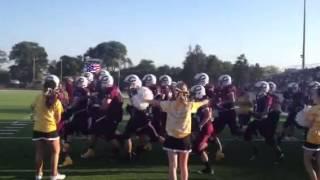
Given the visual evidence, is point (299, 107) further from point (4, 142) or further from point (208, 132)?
point (4, 142)

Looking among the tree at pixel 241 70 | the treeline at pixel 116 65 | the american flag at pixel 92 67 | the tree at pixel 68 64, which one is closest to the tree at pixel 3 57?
the treeline at pixel 116 65

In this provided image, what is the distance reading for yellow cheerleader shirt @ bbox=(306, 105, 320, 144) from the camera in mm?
9164

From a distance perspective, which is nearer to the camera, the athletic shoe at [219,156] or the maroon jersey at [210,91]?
the athletic shoe at [219,156]

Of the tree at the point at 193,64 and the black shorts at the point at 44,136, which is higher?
the tree at the point at 193,64

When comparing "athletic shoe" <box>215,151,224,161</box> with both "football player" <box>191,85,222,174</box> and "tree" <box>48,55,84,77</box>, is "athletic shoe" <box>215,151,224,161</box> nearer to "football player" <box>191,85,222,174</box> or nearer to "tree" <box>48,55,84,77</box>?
"football player" <box>191,85,222,174</box>

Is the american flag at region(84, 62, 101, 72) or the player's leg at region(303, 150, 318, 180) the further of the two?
the american flag at region(84, 62, 101, 72)

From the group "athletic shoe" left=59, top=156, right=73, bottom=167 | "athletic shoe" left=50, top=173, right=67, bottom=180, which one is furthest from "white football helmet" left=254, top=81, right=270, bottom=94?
"athletic shoe" left=50, top=173, right=67, bottom=180

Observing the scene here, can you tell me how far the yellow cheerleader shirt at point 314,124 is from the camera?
9.16 metres

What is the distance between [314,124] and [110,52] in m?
108

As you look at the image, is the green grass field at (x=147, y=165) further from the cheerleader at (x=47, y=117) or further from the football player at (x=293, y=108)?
the football player at (x=293, y=108)

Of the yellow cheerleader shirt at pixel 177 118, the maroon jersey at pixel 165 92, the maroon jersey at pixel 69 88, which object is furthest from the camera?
the maroon jersey at pixel 69 88

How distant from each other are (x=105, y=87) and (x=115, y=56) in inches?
4113

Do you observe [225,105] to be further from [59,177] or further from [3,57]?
[3,57]

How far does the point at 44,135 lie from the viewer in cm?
→ 978
